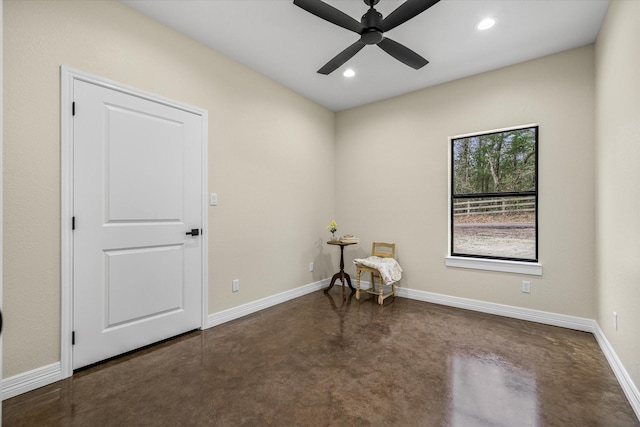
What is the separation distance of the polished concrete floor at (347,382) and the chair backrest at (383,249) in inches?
46.9

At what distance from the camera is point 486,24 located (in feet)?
8.59

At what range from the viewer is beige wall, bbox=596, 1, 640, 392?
1.86m

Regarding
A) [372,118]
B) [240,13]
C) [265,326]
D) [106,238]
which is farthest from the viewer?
[372,118]

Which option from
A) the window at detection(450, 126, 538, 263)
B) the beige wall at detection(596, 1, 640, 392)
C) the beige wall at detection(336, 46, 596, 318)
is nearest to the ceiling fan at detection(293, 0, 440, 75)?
the beige wall at detection(596, 1, 640, 392)

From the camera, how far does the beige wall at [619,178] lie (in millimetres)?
1855

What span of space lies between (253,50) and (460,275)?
A: 3.47m

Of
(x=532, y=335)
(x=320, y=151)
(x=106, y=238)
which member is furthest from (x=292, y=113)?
(x=532, y=335)

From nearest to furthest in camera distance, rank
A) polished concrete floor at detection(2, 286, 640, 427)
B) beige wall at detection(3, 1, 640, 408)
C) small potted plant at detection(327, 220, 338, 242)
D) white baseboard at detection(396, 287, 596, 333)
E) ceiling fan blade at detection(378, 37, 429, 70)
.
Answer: polished concrete floor at detection(2, 286, 640, 427)
beige wall at detection(3, 1, 640, 408)
ceiling fan blade at detection(378, 37, 429, 70)
white baseboard at detection(396, 287, 596, 333)
small potted plant at detection(327, 220, 338, 242)

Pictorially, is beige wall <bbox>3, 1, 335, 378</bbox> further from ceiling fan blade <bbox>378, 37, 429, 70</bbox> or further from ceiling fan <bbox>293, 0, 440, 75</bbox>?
ceiling fan blade <bbox>378, 37, 429, 70</bbox>

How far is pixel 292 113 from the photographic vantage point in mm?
4020

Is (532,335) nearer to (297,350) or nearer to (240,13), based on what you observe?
(297,350)

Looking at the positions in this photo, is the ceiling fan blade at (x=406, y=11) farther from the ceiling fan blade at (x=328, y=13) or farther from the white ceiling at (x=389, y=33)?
the white ceiling at (x=389, y=33)

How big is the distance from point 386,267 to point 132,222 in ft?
9.08

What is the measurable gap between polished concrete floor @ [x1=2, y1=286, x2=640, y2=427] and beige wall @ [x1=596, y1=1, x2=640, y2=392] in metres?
0.38
